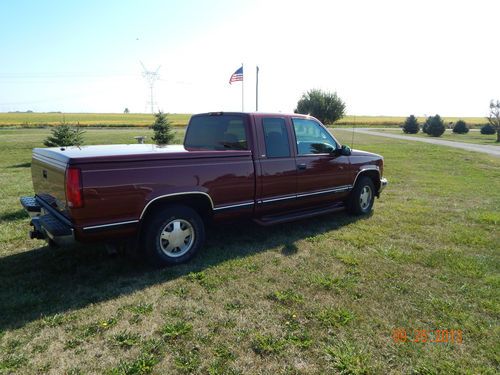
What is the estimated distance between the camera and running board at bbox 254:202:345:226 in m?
4.93

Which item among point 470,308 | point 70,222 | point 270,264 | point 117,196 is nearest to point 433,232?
point 470,308

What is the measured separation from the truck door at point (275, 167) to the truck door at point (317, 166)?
0.57 ft

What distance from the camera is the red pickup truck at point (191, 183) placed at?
3.46m

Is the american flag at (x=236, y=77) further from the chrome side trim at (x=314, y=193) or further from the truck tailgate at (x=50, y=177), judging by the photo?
the truck tailgate at (x=50, y=177)

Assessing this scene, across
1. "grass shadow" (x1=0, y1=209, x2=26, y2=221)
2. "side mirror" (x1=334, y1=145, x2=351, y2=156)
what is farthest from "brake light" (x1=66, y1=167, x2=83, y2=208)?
"side mirror" (x1=334, y1=145, x2=351, y2=156)

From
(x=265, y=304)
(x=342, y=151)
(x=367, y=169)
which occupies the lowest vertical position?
(x=265, y=304)

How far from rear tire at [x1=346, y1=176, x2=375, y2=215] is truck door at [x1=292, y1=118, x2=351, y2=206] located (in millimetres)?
418

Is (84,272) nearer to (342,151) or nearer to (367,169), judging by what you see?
(342,151)

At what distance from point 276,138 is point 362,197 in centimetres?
249

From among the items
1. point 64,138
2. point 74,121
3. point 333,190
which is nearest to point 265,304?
point 333,190

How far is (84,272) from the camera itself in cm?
406
